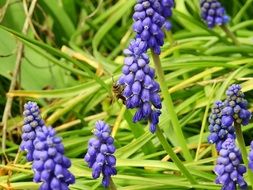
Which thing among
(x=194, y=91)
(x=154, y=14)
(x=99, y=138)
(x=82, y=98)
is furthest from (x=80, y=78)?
(x=99, y=138)

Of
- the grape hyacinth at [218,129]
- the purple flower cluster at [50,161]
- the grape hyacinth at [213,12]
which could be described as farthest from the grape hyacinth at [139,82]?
the grape hyacinth at [213,12]

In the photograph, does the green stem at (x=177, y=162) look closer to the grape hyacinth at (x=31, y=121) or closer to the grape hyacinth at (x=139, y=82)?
the grape hyacinth at (x=139, y=82)

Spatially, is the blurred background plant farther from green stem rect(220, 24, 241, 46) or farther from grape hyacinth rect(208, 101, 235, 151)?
grape hyacinth rect(208, 101, 235, 151)

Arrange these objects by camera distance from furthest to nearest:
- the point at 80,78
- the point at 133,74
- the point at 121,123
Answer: the point at 80,78 → the point at 121,123 → the point at 133,74

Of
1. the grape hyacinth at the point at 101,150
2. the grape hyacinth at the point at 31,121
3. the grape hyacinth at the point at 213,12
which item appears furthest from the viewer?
the grape hyacinth at the point at 213,12

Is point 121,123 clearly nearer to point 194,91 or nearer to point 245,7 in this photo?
point 194,91

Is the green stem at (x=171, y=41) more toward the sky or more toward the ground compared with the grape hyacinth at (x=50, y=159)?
more toward the sky
